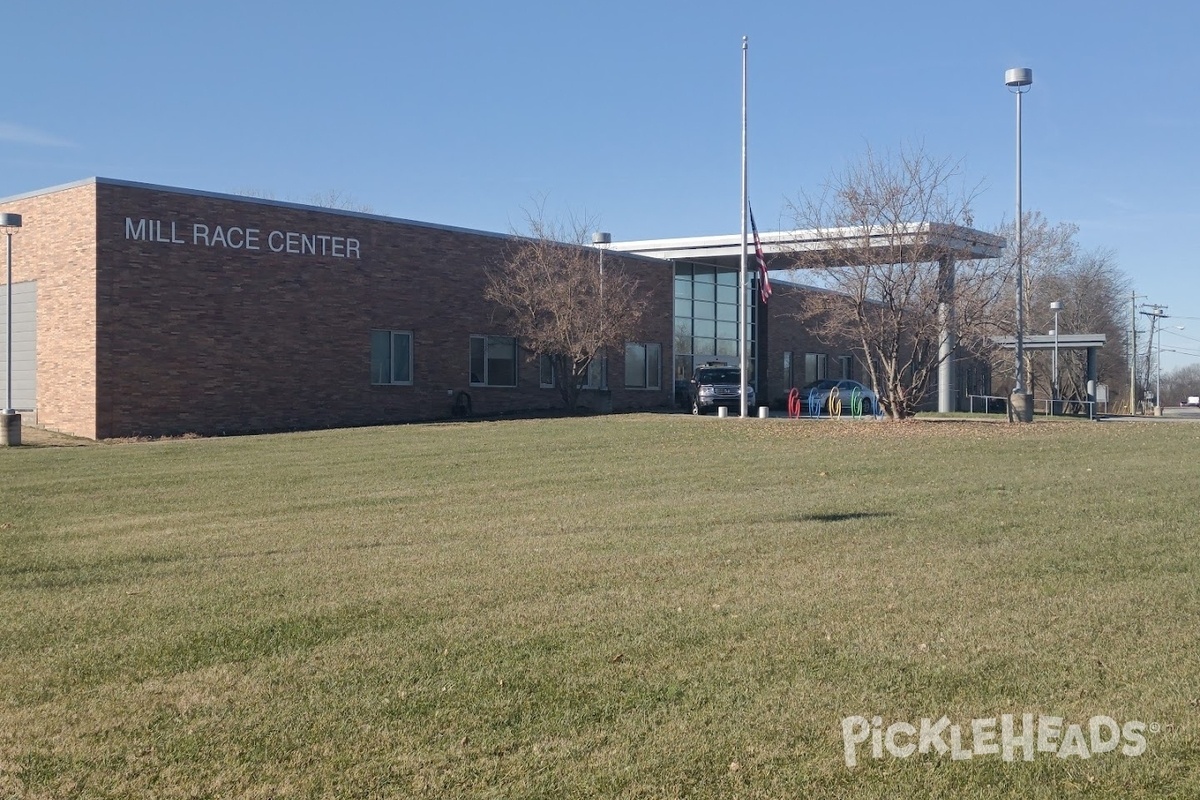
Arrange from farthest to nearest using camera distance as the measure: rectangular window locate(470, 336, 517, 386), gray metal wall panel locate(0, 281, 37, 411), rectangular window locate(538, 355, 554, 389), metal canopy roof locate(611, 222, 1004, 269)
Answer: rectangular window locate(538, 355, 554, 389) → rectangular window locate(470, 336, 517, 386) → gray metal wall panel locate(0, 281, 37, 411) → metal canopy roof locate(611, 222, 1004, 269)

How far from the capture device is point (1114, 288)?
68.4m

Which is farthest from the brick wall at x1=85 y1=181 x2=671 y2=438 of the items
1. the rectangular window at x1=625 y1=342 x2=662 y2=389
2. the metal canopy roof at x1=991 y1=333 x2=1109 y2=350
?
the metal canopy roof at x1=991 y1=333 x2=1109 y2=350

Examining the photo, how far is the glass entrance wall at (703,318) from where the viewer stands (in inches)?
1811

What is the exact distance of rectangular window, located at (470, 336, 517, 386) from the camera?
122 feet

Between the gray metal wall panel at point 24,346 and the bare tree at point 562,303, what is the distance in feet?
40.7

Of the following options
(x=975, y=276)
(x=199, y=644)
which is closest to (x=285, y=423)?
(x=975, y=276)

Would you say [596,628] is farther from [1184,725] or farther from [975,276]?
[975,276]

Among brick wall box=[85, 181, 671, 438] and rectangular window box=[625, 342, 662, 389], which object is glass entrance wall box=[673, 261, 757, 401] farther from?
brick wall box=[85, 181, 671, 438]

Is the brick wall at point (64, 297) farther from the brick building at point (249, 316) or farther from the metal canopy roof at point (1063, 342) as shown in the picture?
the metal canopy roof at point (1063, 342)

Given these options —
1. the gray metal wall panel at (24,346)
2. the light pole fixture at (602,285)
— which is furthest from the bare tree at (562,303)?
the gray metal wall panel at (24,346)

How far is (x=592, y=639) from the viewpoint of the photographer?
7152 millimetres

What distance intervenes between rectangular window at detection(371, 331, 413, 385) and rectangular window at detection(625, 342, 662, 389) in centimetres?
1010

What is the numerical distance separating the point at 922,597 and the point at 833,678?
7.03ft

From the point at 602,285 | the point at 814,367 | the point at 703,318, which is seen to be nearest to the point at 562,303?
the point at 602,285
